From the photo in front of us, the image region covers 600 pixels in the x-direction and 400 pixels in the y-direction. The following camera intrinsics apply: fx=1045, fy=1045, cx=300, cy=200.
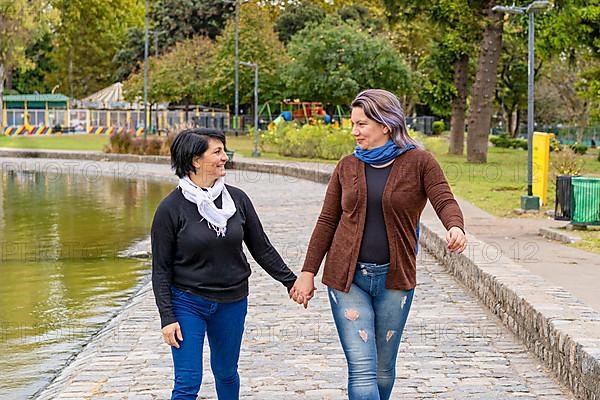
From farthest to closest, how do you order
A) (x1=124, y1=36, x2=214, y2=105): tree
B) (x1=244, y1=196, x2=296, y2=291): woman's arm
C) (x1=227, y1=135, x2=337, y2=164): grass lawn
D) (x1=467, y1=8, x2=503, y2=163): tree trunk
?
(x1=124, y1=36, x2=214, y2=105): tree
(x1=227, y1=135, x2=337, y2=164): grass lawn
(x1=467, y1=8, x2=503, y2=163): tree trunk
(x1=244, y1=196, x2=296, y2=291): woman's arm

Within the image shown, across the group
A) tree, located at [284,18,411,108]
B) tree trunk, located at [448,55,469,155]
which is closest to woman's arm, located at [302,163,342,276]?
tree trunk, located at [448,55,469,155]

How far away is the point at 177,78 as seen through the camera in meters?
60.2

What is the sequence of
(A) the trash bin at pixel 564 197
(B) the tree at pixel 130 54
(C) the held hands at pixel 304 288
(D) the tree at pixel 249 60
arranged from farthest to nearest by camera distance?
(B) the tree at pixel 130 54 → (D) the tree at pixel 249 60 → (A) the trash bin at pixel 564 197 → (C) the held hands at pixel 304 288

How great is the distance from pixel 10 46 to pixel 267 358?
59909 mm

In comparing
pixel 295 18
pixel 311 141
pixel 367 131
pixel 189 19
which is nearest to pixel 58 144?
pixel 311 141

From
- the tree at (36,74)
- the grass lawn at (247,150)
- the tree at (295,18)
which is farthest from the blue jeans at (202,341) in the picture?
the tree at (36,74)

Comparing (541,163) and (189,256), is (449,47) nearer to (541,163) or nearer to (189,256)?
(541,163)

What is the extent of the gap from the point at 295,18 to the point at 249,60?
16.5m

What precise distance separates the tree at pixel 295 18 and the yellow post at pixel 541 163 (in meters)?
52.8

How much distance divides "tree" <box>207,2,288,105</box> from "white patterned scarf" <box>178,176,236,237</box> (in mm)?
Answer: 51460

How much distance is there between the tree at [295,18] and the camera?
71.9 meters

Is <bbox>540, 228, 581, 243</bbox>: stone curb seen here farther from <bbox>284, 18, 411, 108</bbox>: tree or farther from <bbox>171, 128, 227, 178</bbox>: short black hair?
<bbox>284, 18, 411, 108</bbox>: tree

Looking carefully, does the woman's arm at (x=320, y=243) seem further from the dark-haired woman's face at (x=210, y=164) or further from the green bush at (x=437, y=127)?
the green bush at (x=437, y=127)

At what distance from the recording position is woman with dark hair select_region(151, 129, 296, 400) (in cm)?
498
